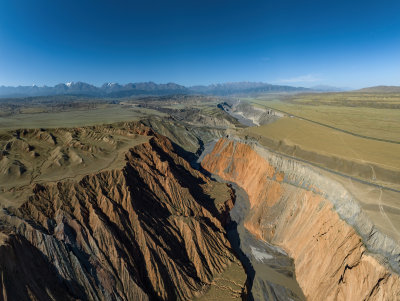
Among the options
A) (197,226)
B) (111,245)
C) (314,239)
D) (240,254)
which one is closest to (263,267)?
(240,254)

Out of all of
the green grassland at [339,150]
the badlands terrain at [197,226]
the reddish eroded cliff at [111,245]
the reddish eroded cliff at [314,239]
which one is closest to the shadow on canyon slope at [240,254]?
the badlands terrain at [197,226]

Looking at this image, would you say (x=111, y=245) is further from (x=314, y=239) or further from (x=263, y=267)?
(x=314, y=239)

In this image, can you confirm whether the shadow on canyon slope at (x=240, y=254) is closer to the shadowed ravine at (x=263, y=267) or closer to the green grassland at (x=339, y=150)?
the shadowed ravine at (x=263, y=267)

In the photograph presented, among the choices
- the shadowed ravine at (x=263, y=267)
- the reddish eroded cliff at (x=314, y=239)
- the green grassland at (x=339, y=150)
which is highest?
the green grassland at (x=339, y=150)

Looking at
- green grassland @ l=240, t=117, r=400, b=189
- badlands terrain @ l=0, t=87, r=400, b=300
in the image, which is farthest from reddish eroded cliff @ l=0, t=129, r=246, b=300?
green grassland @ l=240, t=117, r=400, b=189

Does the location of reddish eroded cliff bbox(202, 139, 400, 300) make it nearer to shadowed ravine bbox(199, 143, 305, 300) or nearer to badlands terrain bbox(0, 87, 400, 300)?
badlands terrain bbox(0, 87, 400, 300)

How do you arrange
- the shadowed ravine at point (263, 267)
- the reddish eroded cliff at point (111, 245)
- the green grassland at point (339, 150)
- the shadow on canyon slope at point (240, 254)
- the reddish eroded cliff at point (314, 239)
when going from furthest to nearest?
the green grassland at point (339, 150)
the shadow on canyon slope at point (240, 254)
the shadowed ravine at point (263, 267)
the reddish eroded cliff at point (314, 239)
the reddish eroded cliff at point (111, 245)

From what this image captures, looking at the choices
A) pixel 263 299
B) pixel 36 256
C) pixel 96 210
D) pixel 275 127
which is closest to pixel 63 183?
pixel 96 210
